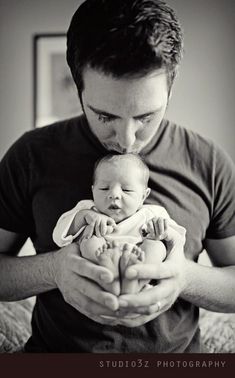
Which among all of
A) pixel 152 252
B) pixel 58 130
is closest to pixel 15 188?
pixel 58 130

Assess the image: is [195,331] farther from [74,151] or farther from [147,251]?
[74,151]

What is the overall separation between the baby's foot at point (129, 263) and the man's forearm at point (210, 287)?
161 mm

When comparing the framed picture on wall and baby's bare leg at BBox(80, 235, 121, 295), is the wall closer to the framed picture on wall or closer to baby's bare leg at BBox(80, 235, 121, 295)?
the framed picture on wall

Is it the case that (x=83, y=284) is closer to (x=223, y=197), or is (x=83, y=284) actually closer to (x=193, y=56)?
(x=223, y=197)

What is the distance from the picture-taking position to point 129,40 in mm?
1018

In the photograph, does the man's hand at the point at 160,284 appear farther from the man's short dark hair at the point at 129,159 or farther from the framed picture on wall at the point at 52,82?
the framed picture on wall at the point at 52,82

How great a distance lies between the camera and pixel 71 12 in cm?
137

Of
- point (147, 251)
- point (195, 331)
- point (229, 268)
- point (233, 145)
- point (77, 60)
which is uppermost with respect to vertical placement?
point (77, 60)

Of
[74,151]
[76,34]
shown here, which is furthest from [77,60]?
[74,151]

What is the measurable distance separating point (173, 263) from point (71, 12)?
74 cm

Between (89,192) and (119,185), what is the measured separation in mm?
119

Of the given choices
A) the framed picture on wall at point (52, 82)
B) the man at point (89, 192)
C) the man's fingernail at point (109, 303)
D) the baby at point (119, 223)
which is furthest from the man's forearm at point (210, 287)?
the framed picture on wall at point (52, 82)

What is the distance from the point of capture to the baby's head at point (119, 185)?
1.08m

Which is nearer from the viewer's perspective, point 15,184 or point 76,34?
point 76,34
